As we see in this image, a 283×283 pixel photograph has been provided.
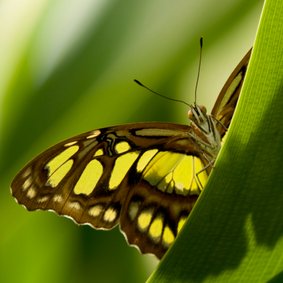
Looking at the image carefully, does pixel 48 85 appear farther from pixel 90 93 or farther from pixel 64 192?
pixel 64 192

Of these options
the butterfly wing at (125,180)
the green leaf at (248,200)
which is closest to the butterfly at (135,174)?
the butterfly wing at (125,180)

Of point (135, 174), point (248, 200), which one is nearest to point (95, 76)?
point (135, 174)

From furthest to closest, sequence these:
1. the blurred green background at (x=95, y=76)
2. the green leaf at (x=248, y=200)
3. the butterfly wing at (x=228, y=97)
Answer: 1. the blurred green background at (x=95, y=76)
2. the butterfly wing at (x=228, y=97)
3. the green leaf at (x=248, y=200)

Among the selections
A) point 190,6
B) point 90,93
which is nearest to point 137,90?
point 90,93

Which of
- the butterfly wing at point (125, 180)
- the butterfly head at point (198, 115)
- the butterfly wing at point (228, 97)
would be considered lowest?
the butterfly wing at point (125, 180)

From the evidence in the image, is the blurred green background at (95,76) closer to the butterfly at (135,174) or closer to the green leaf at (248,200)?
the butterfly at (135,174)

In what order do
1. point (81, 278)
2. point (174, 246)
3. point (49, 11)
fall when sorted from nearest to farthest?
point (174, 246) → point (81, 278) → point (49, 11)

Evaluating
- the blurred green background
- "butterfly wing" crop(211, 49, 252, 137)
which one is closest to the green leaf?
"butterfly wing" crop(211, 49, 252, 137)
